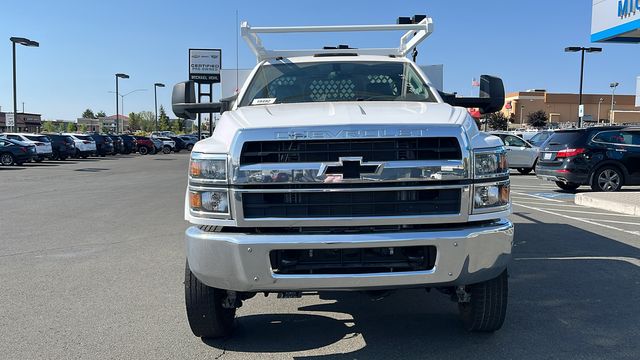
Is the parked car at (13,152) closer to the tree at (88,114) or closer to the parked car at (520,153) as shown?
the parked car at (520,153)

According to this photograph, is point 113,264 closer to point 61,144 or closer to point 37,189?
point 37,189

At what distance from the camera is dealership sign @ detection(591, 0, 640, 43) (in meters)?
20.3

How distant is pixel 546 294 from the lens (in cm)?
532

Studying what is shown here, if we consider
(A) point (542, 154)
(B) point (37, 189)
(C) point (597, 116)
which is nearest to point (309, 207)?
(A) point (542, 154)

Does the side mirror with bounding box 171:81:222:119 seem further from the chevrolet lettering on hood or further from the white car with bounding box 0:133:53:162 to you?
the white car with bounding box 0:133:53:162

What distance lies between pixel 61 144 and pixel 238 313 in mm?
32493

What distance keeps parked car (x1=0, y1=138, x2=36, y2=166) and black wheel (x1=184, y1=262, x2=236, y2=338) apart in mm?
27932

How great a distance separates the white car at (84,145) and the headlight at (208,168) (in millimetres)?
35381

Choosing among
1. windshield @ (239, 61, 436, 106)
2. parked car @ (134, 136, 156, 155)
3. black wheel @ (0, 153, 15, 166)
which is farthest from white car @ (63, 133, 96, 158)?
windshield @ (239, 61, 436, 106)

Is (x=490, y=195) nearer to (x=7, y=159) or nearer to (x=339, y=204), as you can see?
(x=339, y=204)

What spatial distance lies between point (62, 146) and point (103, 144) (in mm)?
6932

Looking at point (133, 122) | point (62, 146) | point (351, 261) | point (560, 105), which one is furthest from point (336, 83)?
point (133, 122)

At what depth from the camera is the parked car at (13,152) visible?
91.2 ft

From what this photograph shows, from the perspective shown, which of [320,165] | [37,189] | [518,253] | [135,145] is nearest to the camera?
[320,165]
